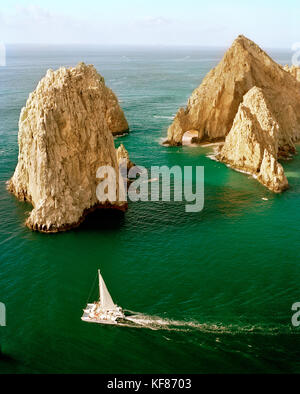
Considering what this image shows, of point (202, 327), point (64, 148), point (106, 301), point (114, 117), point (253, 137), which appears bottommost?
point (202, 327)

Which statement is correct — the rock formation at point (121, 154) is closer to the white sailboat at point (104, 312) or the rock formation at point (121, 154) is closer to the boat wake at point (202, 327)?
the white sailboat at point (104, 312)

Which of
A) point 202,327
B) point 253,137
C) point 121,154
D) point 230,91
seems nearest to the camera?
point 202,327

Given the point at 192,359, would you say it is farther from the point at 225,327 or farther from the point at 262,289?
the point at 262,289

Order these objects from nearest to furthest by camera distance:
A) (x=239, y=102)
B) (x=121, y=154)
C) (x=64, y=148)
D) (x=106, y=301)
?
(x=106, y=301), (x=64, y=148), (x=121, y=154), (x=239, y=102)

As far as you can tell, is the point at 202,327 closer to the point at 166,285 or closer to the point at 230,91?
the point at 166,285

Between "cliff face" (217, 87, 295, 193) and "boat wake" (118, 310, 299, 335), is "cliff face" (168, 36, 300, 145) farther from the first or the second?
"boat wake" (118, 310, 299, 335)

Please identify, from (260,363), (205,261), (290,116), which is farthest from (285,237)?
(290,116)

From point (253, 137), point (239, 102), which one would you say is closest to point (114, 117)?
point (239, 102)
